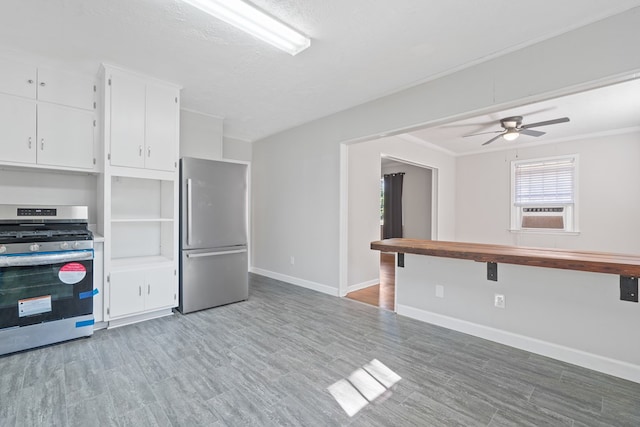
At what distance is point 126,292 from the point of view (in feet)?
9.71

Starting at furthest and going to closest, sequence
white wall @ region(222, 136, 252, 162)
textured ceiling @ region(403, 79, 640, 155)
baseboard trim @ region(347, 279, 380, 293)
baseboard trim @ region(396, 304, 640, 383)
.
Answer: white wall @ region(222, 136, 252, 162)
baseboard trim @ region(347, 279, 380, 293)
textured ceiling @ region(403, 79, 640, 155)
baseboard trim @ region(396, 304, 640, 383)

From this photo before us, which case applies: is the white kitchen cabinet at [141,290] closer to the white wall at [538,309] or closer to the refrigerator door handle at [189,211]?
the refrigerator door handle at [189,211]

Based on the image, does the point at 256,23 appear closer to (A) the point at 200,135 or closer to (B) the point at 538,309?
(A) the point at 200,135

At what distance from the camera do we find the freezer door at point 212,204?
3.38m

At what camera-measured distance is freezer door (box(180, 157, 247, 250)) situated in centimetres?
338

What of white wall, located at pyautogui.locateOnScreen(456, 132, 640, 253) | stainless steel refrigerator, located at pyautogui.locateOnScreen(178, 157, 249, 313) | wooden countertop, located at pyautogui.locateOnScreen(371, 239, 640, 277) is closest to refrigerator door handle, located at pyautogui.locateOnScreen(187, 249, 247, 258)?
stainless steel refrigerator, located at pyautogui.locateOnScreen(178, 157, 249, 313)

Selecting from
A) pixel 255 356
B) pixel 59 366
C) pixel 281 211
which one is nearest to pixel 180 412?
pixel 255 356

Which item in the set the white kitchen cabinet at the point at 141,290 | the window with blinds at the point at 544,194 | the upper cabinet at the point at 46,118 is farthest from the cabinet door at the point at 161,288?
the window with blinds at the point at 544,194

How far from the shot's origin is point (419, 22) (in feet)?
7.13

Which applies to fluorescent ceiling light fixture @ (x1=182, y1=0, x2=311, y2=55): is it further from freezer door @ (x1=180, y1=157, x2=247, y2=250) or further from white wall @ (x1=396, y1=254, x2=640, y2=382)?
white wall @ (x1=396, y1=254, x2=640, y2=382)

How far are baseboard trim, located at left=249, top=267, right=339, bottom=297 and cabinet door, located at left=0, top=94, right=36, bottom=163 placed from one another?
349 cm

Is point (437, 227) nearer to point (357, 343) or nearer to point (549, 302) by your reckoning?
point (549, 302)

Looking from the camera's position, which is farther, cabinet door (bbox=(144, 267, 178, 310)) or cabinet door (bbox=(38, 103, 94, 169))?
cabinet door (bbox=(144, 267, 178, 310))

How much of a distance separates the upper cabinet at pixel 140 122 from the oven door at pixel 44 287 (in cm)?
103
